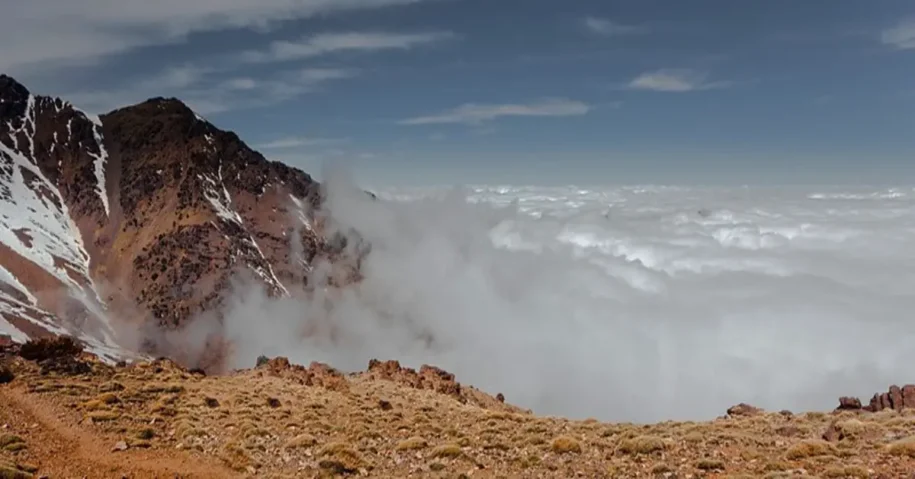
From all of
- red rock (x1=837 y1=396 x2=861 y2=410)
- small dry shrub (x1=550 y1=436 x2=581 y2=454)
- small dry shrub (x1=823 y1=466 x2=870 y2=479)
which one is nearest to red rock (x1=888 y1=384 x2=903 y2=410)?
red rock (x1=837 y1=396 x2=861 y2=410)

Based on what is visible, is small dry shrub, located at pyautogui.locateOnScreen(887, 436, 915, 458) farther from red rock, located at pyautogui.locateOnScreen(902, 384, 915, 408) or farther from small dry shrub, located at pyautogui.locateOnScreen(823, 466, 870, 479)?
red rock, located at pyautogui.locateOnScreen(902, 384, 915, 408)

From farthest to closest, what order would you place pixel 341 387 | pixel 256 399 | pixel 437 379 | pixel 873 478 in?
1. pixel 437 379
2. pixel 341 387
3. pixel 256 399
4. pixel 873 478

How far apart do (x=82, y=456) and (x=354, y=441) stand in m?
9.37

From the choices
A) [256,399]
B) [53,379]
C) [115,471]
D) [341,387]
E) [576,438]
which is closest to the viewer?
Result: [115,471]

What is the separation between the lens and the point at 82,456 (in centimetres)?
1969

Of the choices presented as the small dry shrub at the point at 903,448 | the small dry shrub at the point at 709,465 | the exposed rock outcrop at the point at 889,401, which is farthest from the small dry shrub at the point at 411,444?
the exposed rock outcrop at the point at 889,401

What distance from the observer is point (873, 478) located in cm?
1602

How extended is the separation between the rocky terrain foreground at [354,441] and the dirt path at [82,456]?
64mm

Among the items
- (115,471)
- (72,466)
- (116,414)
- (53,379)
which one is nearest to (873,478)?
(115,471)

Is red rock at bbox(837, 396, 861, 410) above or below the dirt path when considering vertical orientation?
above

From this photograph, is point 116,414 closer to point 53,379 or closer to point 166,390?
point 166,390

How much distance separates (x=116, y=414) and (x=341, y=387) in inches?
988

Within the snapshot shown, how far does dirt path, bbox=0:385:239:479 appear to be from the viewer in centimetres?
1825

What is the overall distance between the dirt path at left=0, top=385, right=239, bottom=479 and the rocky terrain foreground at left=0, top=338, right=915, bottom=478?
64 millimetres
